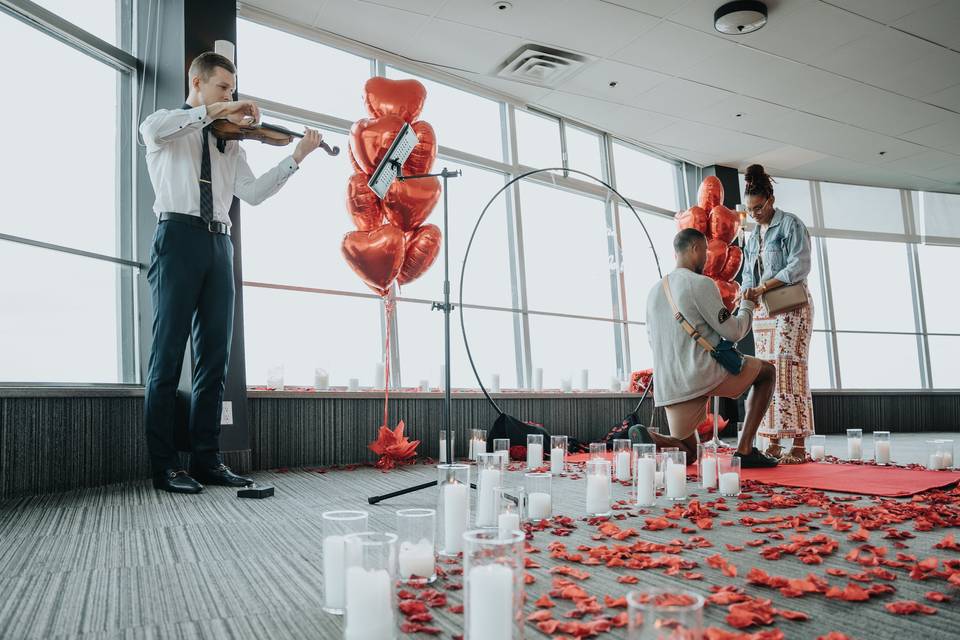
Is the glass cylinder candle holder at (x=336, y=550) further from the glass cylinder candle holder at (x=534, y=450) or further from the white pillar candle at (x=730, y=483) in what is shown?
the glass cylinder candle holder at (x=534, y=450)

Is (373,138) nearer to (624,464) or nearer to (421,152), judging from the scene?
(421,152)

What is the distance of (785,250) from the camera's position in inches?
158

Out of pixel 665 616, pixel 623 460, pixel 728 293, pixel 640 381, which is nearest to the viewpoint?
pixel 665 616

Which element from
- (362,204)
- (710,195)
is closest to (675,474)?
(362,204)

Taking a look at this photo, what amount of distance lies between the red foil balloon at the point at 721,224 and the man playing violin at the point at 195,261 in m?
3.72

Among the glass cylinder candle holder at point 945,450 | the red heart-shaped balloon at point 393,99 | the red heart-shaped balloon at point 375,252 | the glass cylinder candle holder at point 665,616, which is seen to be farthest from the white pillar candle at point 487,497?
the glass cylinder candle holder at point 945,450

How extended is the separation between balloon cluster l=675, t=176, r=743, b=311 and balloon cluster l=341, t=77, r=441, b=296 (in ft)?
8.87

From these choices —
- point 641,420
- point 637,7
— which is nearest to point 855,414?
point 641,420

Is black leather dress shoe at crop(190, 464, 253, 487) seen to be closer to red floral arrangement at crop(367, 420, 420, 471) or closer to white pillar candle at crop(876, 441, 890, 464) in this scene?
red floral arrangement at crop(367, 420, 420, 471)

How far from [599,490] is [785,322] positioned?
7.28 feet

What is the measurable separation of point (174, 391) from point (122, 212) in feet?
4.07

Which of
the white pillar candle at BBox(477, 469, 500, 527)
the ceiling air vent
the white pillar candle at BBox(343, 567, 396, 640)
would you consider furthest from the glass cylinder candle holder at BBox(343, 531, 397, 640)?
the ceiling air vent

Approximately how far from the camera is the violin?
277cm

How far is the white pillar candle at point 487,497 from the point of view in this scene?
6.17ft
